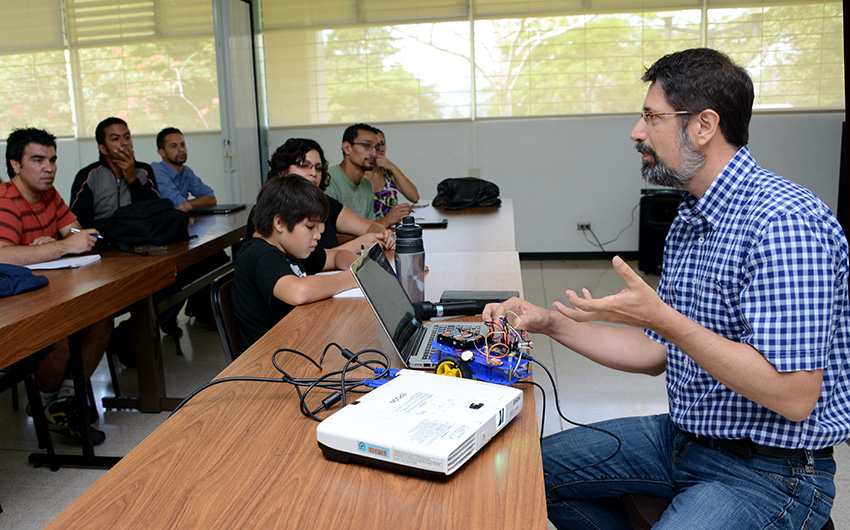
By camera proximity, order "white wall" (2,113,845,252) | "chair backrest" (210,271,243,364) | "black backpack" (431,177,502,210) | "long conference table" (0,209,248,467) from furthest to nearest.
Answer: "white wall" (2,113,845,252) < "black backpack" (431,177,502,210) < "long conference table" (0,209,248,467) < "chair backrest" (210,271,243,364)

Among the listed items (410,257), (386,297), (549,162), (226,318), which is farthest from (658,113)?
(549,162)

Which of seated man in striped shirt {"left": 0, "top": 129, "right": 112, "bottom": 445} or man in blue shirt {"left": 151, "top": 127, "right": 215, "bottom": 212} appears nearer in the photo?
seated man in striped shirt {"left": 0, "top": 129, "right": 112, "bottom": 445}

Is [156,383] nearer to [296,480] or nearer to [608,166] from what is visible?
[296,480]

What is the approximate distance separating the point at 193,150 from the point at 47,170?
3187mm

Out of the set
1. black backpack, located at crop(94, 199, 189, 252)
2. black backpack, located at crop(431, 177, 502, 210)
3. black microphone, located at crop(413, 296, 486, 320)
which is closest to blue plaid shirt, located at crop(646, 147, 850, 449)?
black microphone, located at crop(413, 296, 486, 320)

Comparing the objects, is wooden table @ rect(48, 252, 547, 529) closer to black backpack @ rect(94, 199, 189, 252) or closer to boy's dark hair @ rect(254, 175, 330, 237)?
boy's dark hair @ rect(254, 175, 330, 237)

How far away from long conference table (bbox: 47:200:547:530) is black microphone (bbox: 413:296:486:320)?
20.2 inches

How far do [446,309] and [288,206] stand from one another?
642 mm

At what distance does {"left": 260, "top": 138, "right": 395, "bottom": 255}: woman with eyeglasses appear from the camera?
2.72 m

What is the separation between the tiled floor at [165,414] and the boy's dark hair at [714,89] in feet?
4.60

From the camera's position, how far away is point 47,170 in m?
2.87

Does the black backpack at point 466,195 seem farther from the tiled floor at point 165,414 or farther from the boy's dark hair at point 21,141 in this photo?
the boy's dark hair at point 21,141

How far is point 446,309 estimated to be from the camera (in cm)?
172

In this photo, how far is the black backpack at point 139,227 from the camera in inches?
115
